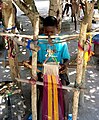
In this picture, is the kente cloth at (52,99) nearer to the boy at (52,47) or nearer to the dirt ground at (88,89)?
the boy at (52,47)

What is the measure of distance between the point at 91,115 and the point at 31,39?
1558 mm

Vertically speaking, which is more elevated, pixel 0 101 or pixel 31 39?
pixel 31 39

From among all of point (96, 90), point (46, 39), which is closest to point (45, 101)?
point (46, 39)

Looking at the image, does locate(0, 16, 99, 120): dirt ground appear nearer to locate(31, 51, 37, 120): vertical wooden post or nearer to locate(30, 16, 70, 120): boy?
locate(30, 16, 70, 120): boy

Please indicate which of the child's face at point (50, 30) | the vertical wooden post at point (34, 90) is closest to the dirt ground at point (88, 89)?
the vertical wooden post at point (34, 90)

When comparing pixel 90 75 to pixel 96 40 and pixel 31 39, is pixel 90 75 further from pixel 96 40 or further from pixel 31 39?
pixel 31 39

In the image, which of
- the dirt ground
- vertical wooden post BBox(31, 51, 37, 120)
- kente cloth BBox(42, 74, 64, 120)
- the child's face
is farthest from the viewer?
the dirt ground

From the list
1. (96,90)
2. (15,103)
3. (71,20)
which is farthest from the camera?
(71,20)

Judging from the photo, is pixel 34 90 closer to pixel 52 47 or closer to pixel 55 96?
pixel 55 96

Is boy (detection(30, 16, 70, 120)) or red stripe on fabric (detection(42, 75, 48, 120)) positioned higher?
boy (detection(30, 16, 70, 120))

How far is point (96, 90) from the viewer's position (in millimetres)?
4223

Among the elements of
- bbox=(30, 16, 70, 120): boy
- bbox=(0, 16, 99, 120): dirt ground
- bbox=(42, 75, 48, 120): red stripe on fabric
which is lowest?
bbox=(0, 16, 99, 120): dirt ground

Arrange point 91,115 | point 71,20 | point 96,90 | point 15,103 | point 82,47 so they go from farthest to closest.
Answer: point 71,20 → point 96,90 → point 91,115 → point 15,103 → point 82,47

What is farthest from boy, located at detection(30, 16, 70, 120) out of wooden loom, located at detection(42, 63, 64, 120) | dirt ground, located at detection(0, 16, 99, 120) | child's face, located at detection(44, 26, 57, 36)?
dirt ground, located at detection(0, 16, 99, 120)
